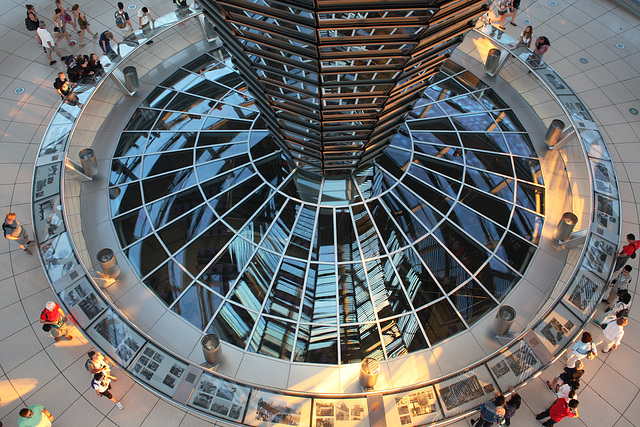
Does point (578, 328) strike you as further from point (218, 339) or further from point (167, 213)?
point (167, 213)

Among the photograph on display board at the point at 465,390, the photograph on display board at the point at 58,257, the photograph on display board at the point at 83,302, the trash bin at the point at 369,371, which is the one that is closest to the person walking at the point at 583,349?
the photograph on display board at the point at 465,390

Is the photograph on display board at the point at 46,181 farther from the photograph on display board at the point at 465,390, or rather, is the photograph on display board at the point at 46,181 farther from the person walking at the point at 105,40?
the photograph on display board at the point at 465,390

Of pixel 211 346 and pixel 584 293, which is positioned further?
pixel 584 293

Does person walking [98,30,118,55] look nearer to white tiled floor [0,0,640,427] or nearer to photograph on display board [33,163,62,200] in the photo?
white tiled floor [0,0,640,427]

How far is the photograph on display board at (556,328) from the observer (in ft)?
47.9

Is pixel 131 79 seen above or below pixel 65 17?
below

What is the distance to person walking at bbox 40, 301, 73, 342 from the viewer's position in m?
15.2

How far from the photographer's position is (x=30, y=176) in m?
20.5

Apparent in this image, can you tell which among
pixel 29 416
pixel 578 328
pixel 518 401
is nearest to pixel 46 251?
pixel 29 416

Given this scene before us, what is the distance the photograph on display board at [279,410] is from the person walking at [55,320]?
6927 mm

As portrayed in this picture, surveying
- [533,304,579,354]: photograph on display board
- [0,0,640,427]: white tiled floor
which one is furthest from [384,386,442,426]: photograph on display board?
[533,304,579,354]: photograph on display board

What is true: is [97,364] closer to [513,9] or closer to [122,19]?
[122,19]

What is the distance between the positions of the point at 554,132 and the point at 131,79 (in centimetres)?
1784

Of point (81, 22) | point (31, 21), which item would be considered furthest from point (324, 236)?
point (31, 21)
